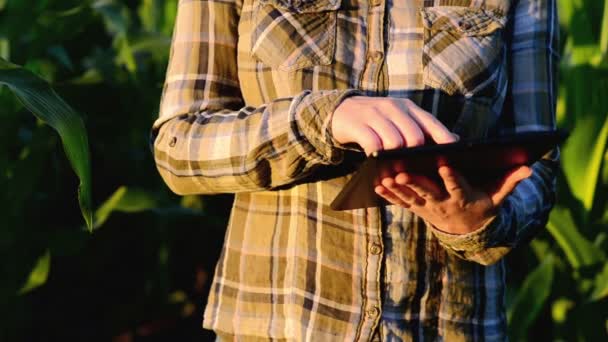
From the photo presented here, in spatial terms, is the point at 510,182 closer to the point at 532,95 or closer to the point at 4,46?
the point at 532,95

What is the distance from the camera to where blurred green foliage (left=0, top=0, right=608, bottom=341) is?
2.13m

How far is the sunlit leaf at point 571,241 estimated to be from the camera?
6.89 ft

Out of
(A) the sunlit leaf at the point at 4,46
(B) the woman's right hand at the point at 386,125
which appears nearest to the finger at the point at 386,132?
(B) the woman's right hand at the point at 386,125

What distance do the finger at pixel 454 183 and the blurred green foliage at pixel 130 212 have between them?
119cm

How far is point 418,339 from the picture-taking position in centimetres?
108

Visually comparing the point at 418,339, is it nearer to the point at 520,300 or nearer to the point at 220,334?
the point at 220,334

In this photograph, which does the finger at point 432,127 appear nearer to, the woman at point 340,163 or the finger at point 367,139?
the finger at point 367,139

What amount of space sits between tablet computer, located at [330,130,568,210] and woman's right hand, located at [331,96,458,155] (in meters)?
0.02

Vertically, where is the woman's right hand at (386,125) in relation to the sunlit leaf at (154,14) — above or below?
below

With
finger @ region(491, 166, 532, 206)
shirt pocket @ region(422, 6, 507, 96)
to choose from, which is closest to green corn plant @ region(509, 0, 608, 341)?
shirt pocket @ region(422, 6, 507, 96)

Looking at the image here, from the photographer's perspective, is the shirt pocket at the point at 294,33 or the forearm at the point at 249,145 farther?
the shirt pocket at the point at 294,33

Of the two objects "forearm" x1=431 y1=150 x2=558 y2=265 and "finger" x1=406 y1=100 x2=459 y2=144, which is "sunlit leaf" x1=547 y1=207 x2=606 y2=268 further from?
"finger" x1=406 y1=100 x2=459 y2=144

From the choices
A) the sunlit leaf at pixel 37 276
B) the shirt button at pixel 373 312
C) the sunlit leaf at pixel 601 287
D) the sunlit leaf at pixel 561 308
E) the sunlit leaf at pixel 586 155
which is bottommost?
the sunlit leaf at pixel 561 308

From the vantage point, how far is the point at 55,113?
123cm
